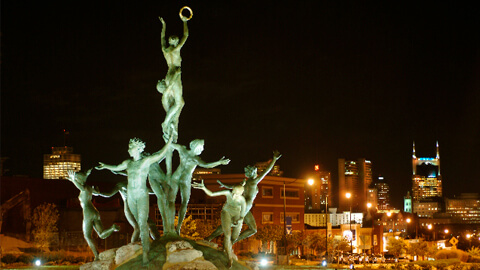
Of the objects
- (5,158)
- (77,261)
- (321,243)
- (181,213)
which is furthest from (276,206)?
(181,213)

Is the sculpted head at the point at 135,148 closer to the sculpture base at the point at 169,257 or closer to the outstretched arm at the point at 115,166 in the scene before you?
the outstretched arm at the point at 115,166

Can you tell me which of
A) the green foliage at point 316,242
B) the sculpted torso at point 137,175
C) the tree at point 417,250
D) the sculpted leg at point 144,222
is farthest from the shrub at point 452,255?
the sculpted torso at point 137,175

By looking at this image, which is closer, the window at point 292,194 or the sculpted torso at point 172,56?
the sculpted torso at point 172,56

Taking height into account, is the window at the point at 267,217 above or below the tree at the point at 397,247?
above

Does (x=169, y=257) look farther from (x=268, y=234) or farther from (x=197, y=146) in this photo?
(x=268, y=234)

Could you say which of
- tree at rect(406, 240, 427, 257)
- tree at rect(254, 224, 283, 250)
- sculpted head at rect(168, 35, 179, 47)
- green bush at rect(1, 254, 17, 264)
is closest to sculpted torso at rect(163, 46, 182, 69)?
sculpted head at rect(168, 35, 179, 47)

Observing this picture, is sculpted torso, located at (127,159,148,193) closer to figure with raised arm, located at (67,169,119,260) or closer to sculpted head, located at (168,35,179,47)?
figure with raised arm, located at (67,169,119,260)

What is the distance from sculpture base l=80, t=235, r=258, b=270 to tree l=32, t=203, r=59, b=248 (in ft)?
112

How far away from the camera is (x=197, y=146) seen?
20422 mm

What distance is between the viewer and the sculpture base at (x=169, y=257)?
18750 mm

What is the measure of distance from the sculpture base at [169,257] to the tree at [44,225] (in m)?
34.0

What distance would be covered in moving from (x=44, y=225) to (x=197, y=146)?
38406 millimetres

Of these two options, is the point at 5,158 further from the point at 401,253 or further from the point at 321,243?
the point at 401,253

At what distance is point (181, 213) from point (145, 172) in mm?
2675
